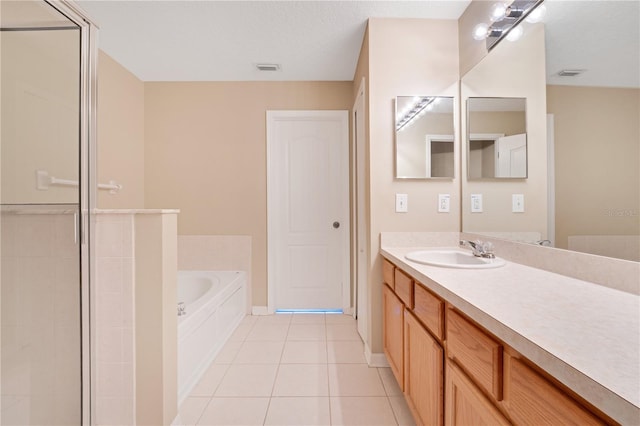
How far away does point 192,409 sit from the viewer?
156 cm

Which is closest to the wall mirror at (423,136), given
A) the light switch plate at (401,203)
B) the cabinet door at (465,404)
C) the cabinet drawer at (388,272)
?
the light switch plate at (401,203)

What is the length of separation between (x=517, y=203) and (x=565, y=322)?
3.08 ft

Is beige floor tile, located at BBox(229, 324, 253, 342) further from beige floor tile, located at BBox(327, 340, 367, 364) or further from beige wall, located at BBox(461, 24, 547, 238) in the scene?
beige wall, located at BBox(461, 24, 547, 238)

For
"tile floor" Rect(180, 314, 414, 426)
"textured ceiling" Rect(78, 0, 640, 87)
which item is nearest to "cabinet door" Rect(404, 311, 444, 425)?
"tile floor" Rect(180, 314, 414, 426)

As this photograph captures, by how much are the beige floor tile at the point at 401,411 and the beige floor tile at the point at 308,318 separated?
1.20 metres

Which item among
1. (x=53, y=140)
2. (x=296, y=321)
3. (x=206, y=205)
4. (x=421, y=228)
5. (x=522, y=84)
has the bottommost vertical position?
(x=296, y=321)

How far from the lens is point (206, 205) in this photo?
298cm

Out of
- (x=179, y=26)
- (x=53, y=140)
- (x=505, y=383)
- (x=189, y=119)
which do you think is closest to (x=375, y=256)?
(x=505, y=383)

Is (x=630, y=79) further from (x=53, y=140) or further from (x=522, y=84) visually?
(x=53, y=140)

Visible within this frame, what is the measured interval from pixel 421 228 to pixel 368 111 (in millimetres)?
910

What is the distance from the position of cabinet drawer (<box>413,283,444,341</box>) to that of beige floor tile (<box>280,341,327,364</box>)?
1069 millimetres

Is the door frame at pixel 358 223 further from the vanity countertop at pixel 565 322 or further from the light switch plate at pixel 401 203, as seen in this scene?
the vanity countertop at pixel 565 322

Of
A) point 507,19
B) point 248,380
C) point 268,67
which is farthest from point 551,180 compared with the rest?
point 268,67

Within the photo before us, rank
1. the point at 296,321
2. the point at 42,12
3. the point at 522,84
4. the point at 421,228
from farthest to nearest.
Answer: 1. the point at 296,321
2. the point at 421,228
3. the point at 522,84
4. the point at 42,12
